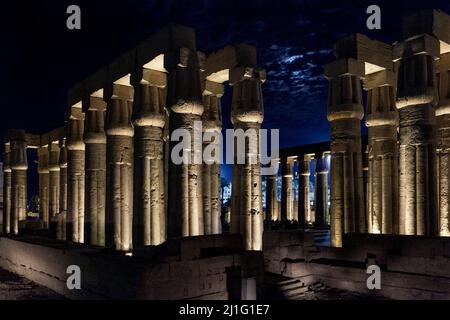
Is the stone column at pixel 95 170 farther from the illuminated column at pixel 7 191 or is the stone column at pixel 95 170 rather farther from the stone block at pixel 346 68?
the illuminated column at pixel 7 191

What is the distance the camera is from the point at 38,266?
1291 cm

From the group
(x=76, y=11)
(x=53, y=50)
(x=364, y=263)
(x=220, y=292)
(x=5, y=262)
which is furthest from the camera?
(x=53, y=50)

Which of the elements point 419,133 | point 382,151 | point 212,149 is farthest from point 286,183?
point 419,133

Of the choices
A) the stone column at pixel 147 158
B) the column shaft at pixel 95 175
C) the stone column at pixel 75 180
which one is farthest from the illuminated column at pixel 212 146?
the stone column at pixel 75 180

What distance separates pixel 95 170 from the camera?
16641 millimetres

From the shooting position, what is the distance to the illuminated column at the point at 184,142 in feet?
38.7

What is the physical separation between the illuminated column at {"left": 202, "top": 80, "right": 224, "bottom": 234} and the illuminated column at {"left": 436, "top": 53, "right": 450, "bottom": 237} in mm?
7116

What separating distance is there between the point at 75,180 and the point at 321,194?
57.4 ft

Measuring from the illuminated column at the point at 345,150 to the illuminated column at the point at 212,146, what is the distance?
4.00 metres

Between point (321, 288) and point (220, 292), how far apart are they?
3.43m

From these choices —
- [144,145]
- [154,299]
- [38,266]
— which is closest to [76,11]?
[144,145]

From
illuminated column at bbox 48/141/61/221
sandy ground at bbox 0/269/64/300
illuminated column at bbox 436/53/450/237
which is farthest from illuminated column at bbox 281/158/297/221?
sandy ground at bbox 0/269/64/300

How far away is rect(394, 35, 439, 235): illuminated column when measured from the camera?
1142 centimetres

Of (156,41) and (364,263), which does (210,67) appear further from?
(364,263)
